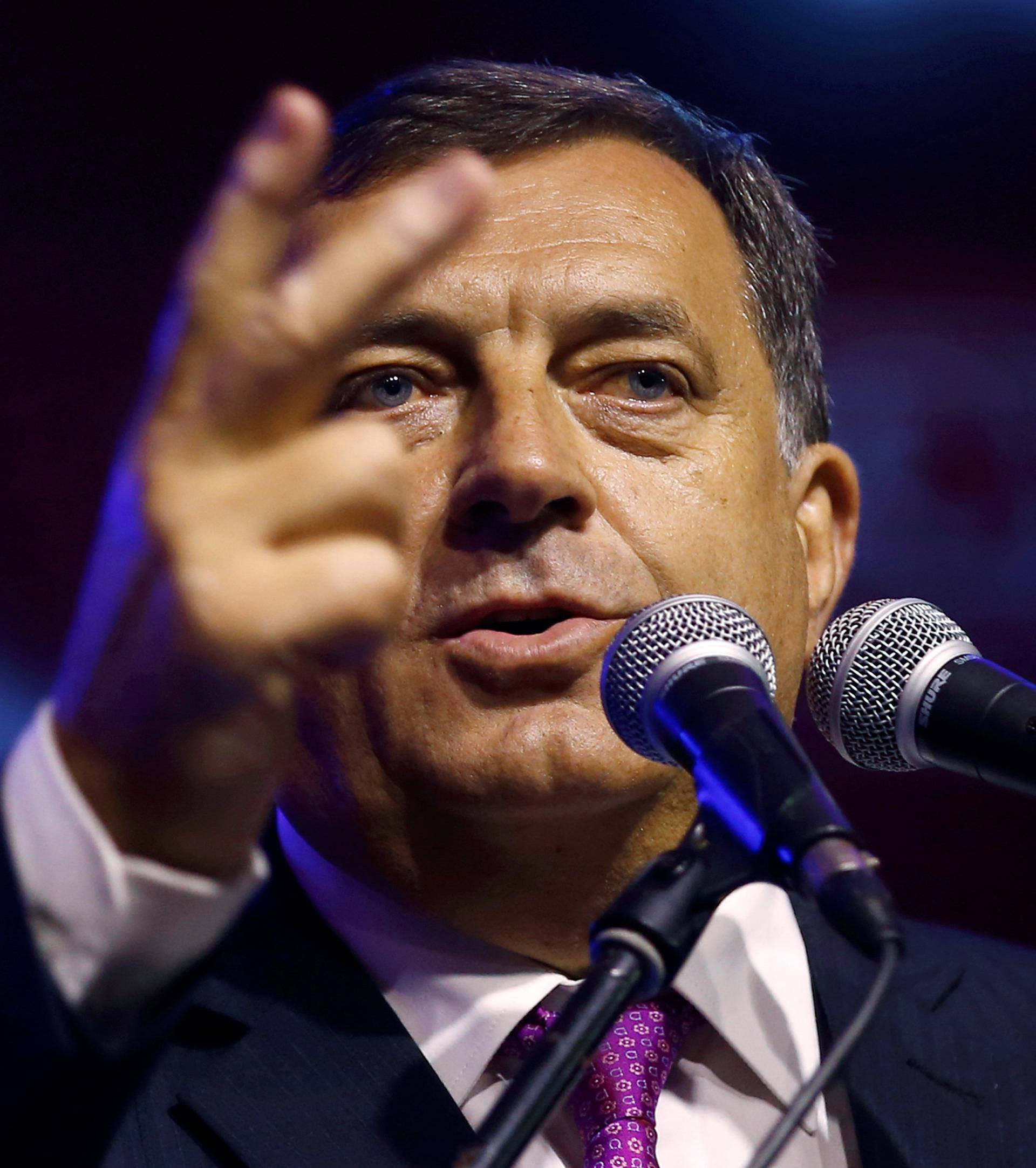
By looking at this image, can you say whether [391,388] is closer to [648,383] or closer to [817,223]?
[648,383]

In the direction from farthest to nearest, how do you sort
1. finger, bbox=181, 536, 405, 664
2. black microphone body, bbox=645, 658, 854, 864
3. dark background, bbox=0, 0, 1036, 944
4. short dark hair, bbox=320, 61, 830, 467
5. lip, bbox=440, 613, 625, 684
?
dark background, bbox=0, 0, 1036, 944, short dark hair, bbox=320, 61, 830, 467, lip, bbox=440, 613, 625, 684, black microphone body, bbox=645, 658, 854, 864, finger, bbox=181, 536, 405, 664

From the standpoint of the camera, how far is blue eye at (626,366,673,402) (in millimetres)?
2275

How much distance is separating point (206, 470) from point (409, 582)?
1.01 metres

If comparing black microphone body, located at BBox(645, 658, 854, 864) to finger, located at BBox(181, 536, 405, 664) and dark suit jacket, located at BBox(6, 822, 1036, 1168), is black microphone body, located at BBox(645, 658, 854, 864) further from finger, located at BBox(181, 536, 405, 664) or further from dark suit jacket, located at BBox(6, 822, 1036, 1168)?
dark suit jacket, located at BBox(6, 822, 1036, 1168)

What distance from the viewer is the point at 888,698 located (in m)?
1.64

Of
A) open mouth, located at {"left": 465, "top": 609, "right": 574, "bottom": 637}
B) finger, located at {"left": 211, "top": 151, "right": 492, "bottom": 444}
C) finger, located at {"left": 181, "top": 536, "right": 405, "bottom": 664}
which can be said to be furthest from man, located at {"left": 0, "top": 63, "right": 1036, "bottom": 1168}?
finger, located at {"left": 211, "top": 151, "right": 492, "bottom": 444}

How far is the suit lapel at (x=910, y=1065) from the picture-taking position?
2143mm

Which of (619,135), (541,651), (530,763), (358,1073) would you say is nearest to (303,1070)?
(358,1073)

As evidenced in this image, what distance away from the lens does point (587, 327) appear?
220cm

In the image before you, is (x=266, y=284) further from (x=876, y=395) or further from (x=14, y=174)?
(x=876, y=395)

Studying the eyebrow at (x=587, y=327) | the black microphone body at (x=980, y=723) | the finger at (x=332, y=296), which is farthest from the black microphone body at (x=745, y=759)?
the eyebrow at (x=587, y=327)

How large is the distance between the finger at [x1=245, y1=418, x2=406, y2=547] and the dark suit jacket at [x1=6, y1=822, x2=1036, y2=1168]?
820 mm

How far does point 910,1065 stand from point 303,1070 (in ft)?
3.44

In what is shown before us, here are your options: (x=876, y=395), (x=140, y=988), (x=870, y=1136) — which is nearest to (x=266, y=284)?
(x=140, y=988)
